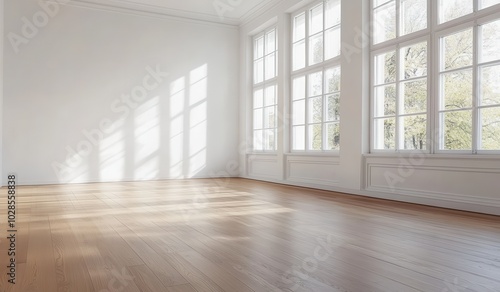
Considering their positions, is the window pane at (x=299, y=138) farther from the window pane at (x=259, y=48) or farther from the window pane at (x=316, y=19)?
the window pane at (x=259, y=48)

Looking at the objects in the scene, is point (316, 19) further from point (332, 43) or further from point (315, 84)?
point (315, 84)

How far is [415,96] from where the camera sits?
493 cm

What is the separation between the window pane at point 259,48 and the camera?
874 cm

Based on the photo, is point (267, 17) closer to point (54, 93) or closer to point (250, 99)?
point (250, 99)

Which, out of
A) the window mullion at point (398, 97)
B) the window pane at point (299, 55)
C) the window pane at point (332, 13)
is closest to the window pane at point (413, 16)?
the window mullion at point (398, 97)

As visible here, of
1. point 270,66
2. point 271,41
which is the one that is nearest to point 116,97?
point 270,66

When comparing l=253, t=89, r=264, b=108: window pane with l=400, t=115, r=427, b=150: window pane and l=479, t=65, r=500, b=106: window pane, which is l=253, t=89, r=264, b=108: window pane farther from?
l=479, t=65, r=500, b=106: window pane

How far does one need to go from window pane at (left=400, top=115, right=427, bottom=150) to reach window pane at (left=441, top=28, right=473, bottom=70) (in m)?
0.71

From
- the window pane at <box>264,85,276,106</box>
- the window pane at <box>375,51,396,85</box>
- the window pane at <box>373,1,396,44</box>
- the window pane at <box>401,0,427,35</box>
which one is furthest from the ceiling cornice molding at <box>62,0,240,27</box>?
the window pane at <box>401,0,427,35</box>

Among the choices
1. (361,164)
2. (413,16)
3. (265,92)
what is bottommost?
(361,164)

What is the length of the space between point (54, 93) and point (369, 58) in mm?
5961

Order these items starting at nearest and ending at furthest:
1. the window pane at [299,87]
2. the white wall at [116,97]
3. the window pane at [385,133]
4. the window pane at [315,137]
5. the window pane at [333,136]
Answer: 1. the window pane at [385,133]
2. the window pane at [333,136]
3. the window pane at [315,137]
4. the window pane at [299,87]
5. the white wall at [116,97]

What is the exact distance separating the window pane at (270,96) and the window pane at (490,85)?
455 cm

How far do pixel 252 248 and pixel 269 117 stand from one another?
5.97 m
